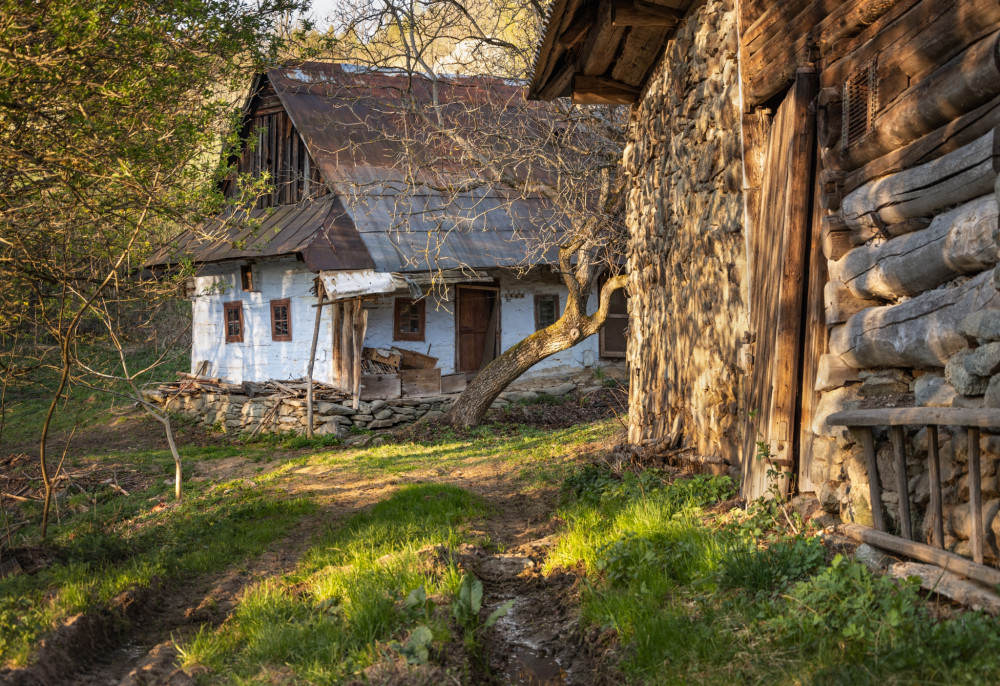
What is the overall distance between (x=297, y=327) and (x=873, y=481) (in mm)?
14177

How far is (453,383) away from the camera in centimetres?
1714

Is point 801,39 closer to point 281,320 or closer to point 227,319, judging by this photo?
point 281,320

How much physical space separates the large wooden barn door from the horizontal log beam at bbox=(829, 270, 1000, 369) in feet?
1.50

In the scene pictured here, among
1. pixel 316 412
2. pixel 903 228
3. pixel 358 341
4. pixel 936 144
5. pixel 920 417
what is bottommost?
pixel 316 412

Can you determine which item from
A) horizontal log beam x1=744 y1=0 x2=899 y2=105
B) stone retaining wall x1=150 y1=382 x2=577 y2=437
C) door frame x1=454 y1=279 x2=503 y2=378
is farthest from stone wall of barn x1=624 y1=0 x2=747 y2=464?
door frame x1=454 y1=279 x2=503 y2=378

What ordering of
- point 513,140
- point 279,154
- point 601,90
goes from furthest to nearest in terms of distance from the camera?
1. point 279,154
2. point 513,140
3. point 601,90

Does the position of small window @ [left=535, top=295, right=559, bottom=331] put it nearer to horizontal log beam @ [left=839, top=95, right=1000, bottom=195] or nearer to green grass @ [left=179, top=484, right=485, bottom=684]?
green grass @ [left=179, top=484, right=485, bottom=684]

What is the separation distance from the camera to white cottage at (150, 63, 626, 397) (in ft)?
50.3

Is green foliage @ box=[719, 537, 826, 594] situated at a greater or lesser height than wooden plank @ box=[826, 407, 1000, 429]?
lesser

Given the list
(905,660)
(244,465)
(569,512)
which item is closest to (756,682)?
(905,660)

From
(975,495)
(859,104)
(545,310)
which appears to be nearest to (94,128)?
(859,104)

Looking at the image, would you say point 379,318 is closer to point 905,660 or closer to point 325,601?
point 325,601

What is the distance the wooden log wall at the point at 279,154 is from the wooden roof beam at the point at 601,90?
978 centimetres

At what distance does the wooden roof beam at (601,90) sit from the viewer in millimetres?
8008
